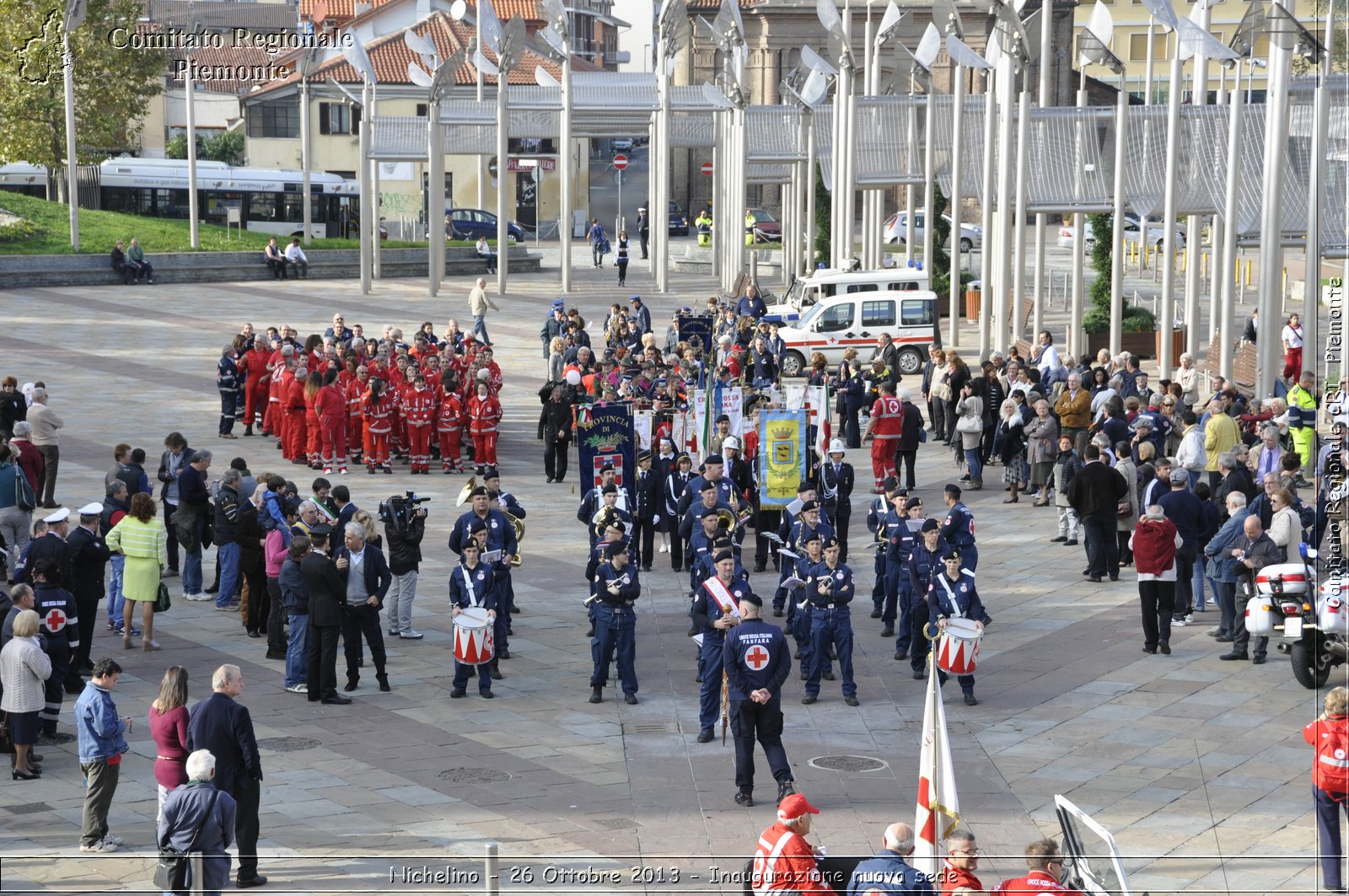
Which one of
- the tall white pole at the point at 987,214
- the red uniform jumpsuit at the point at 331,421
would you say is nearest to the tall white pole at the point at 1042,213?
the tall white pole at the point at 987,214

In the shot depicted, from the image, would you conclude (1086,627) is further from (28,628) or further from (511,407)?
(511,407)

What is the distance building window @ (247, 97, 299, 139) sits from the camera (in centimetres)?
7325

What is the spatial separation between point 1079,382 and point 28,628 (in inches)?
580

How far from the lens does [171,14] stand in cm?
9362

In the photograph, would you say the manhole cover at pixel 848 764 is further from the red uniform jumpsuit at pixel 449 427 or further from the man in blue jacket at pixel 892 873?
the red uniform jumpsuit at pixel 449 427

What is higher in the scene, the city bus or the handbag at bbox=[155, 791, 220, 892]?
the city bus

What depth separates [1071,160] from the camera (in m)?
33.8

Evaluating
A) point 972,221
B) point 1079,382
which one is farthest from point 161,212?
point 1079,382

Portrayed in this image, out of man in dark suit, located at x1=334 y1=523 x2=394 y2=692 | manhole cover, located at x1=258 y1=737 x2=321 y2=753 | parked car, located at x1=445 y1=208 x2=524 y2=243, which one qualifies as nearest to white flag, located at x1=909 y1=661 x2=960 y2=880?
manhole cover, located at x1=258 y1=737 x2=321 y2=753

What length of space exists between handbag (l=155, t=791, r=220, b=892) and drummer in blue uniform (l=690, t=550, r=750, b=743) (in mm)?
4823

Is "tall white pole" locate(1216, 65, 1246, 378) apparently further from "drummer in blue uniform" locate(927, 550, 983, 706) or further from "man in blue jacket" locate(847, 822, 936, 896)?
"man in blue jacket" locate(847, 822, 936, 896)

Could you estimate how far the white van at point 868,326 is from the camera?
3419 centimetres

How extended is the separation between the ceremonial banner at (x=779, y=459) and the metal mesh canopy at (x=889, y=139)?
22169 millimetres

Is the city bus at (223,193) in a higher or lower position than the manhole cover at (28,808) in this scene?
higher
